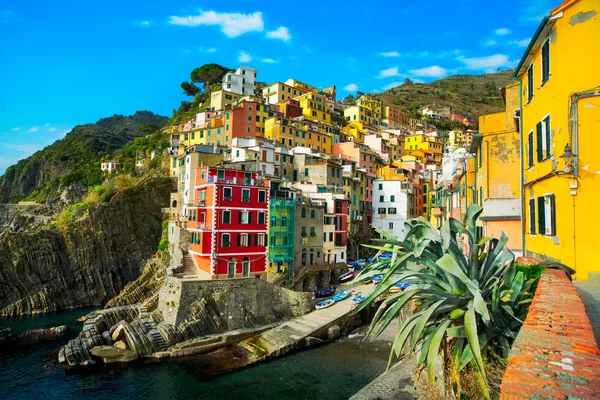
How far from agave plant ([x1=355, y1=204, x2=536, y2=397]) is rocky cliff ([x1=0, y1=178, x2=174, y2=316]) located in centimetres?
5538

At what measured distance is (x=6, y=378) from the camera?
95.5 feet

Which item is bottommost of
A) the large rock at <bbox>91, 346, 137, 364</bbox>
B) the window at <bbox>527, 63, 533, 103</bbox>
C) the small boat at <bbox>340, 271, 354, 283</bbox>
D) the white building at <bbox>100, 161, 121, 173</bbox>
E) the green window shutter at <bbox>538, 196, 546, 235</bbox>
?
the large rock at <bbox>91, 346, 137, 364</bbox>

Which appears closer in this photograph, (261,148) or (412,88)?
(261,148)

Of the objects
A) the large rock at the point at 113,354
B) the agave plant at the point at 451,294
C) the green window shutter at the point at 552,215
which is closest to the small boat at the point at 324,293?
the large rock at the point at 113,354

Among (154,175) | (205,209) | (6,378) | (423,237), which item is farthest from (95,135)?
(423,237)

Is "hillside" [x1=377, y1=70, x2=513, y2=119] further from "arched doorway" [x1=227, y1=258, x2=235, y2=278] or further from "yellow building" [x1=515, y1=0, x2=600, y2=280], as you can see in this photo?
"yellow building" [x1=515, y1=0, x2=600, y2=280]

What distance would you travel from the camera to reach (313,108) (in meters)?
90.2

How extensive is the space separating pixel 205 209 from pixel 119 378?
1753 centimetres

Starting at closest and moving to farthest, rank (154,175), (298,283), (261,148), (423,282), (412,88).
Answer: (423,282) < (298,283) < (261,148) < (154,175) < (412,88)

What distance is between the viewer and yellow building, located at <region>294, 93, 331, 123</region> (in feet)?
294

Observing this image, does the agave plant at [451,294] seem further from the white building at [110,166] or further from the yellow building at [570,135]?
the white building at [110,166]

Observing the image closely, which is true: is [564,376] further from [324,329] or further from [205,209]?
[205,209]

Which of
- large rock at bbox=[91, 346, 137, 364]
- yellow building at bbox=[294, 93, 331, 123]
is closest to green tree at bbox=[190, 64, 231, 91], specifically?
yellow building at bbox=[294, 93, 331, 123]

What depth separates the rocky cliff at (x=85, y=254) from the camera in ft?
166
